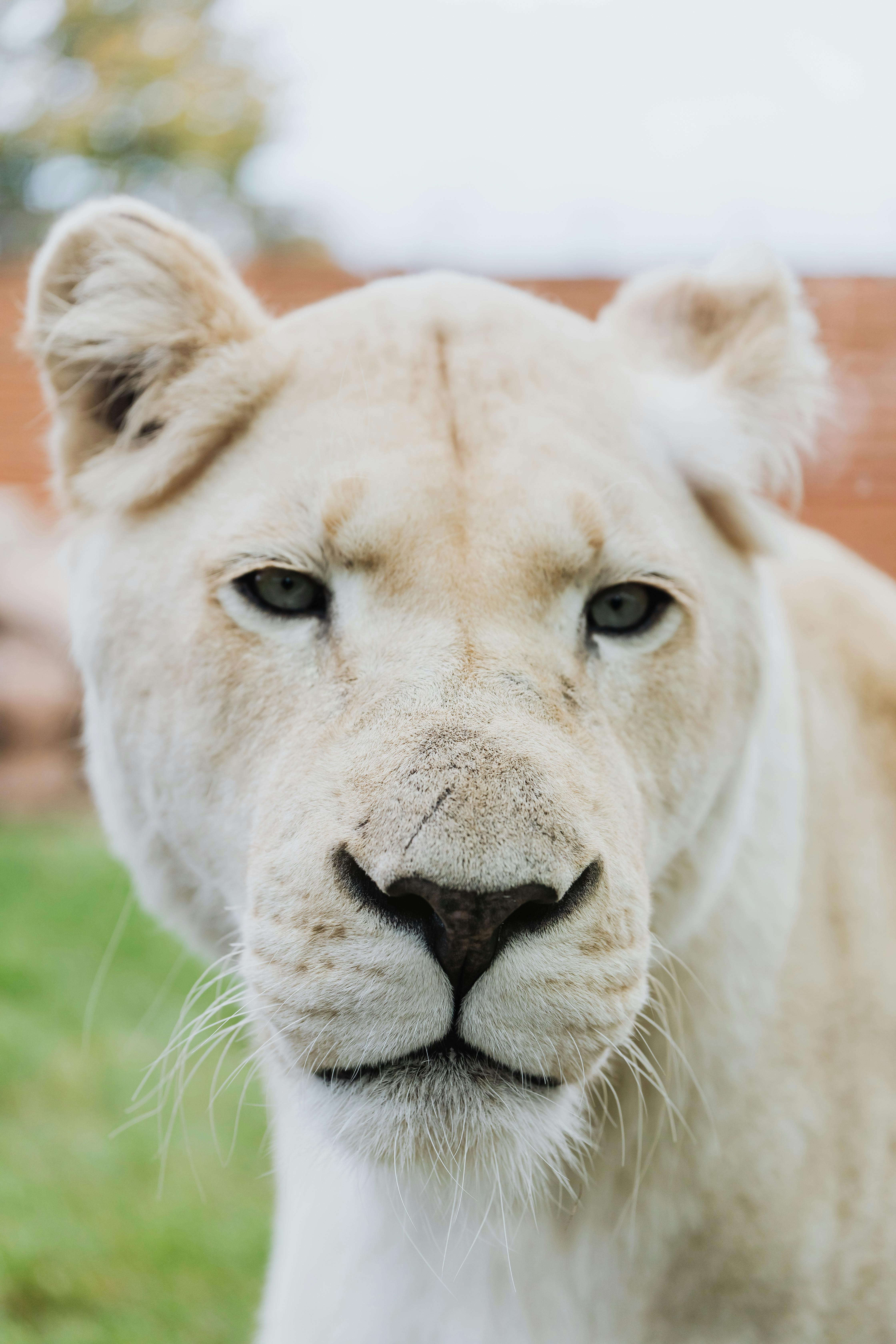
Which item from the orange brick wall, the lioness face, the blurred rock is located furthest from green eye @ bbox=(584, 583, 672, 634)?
the orange brick wall

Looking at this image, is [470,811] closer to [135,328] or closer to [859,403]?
[135,328]

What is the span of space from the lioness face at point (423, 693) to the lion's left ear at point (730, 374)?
0.16ft

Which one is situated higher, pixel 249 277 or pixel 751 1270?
pixel 751 1270

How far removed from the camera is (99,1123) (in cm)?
409

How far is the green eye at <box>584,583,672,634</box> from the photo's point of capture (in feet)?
6.00

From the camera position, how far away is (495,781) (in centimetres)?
144

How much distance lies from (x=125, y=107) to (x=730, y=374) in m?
19.2

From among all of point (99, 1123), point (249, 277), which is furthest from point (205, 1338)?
point (249, 277)

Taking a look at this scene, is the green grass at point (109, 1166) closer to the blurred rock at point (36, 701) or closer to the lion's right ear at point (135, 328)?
the lion's right ear at point (135, 328)

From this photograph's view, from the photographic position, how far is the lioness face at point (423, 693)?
1.44 m

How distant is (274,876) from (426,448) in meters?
0.61

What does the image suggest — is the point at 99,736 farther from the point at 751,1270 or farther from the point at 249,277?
the point at 249,277

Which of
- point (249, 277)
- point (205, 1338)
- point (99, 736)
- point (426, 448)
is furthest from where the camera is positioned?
point (249, 277)

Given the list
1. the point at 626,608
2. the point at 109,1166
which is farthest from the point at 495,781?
the point at 109,1166
